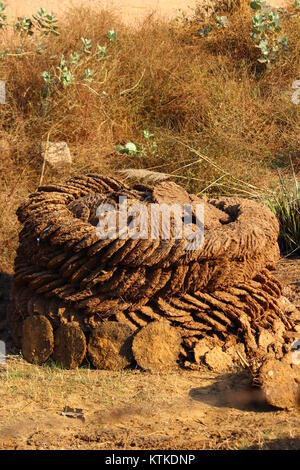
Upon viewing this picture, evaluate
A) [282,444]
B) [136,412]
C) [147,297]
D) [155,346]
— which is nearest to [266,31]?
[147,297]

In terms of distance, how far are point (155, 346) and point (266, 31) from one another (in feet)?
21.0

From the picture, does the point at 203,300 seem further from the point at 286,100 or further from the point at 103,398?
the point at 286,100

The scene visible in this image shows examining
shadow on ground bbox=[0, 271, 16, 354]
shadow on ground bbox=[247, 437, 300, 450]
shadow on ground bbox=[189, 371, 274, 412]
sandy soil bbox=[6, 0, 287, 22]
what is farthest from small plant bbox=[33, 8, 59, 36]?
shadow on ground bbox=[247, 437, 300, 450]

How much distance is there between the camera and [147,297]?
4.70m

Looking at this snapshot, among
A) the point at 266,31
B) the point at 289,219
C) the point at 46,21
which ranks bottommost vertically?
the point at 289,219

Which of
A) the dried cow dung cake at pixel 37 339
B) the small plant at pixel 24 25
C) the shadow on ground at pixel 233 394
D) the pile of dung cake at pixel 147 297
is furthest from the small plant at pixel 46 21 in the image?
the shadow on ground at pixel 233 394

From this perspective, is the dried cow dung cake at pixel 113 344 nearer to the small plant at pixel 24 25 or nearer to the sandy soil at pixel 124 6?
the small plant at pixel 24 25

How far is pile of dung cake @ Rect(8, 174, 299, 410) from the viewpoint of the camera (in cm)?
466

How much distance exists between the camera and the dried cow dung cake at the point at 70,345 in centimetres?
472

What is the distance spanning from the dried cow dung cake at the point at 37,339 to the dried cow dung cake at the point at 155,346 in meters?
0.54

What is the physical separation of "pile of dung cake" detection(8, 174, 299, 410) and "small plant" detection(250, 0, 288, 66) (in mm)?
5272

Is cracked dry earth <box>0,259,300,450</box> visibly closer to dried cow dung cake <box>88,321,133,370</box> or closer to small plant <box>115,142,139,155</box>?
dried cow dung cake <box>88,321,133,370</box>

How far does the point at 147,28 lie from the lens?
9.94 meters

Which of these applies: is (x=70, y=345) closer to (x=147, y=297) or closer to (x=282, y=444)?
(x=147, y=297)
